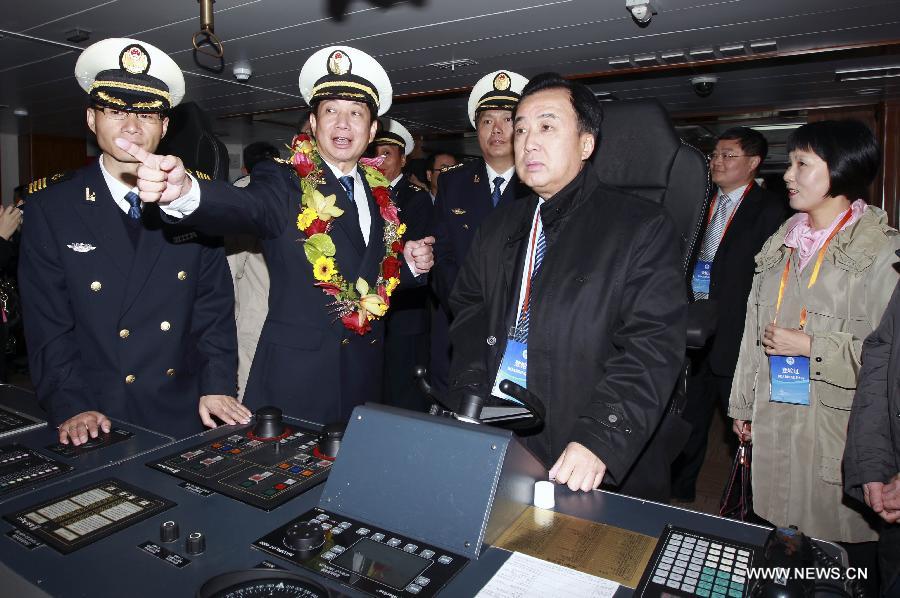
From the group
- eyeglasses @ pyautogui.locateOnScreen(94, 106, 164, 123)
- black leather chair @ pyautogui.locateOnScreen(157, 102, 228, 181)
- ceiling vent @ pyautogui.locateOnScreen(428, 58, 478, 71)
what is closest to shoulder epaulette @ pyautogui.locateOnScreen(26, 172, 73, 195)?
eyeglasses @ pyautogui.locateOnScreen(94, 106, 164, 123)

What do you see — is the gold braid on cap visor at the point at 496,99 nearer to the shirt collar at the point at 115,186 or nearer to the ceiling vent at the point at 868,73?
the shirt collar at the point at 115,186

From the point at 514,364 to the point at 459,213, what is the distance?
170 cm

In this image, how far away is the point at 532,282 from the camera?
1.91m

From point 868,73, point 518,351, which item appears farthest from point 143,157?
point 868,73

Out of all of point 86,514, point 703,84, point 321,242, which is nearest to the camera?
point 86,514

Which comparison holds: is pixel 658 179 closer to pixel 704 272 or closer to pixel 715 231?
pixel 704 272

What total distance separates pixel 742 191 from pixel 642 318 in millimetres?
2834

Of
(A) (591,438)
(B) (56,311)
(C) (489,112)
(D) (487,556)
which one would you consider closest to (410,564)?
(D) (487,556)

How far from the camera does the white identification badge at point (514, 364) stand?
6.11 feet

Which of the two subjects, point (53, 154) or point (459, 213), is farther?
point (53, 154)

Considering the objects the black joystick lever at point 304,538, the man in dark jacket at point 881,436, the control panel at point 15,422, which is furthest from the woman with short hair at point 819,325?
the control panel at point 15,422

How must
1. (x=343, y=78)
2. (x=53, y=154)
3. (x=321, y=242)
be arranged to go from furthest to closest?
1. (x=53, y=154)
2. (x=343, y=78)
3. (x=321, y=242)

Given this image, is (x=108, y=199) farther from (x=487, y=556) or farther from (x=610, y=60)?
(x=610, y=60)

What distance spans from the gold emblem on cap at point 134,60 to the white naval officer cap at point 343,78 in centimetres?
57
